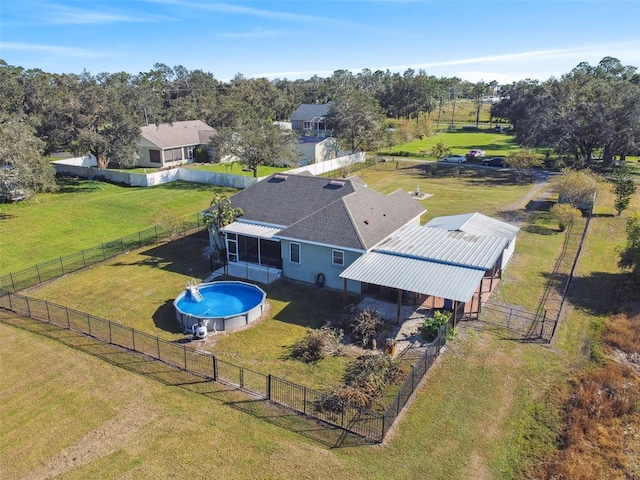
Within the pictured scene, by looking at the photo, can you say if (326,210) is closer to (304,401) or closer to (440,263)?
(440,263)

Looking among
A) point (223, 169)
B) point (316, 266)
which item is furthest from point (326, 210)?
point (223, 169)

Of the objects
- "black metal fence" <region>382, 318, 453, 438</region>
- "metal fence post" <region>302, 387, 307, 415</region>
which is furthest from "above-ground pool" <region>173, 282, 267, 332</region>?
"black metal fence" <region>382, 318, 453, 438</region>

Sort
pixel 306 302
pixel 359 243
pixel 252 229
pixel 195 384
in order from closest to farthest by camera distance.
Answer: pixel 195 384
pixel 306 302
pixel 359 243
pixel 252 229

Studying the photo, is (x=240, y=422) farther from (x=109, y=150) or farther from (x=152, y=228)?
(x=109, y=150)

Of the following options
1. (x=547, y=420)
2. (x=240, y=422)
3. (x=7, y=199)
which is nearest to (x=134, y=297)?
(x=240, y=422)

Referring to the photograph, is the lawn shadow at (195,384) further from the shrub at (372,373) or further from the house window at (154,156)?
the house window at (154,156)
